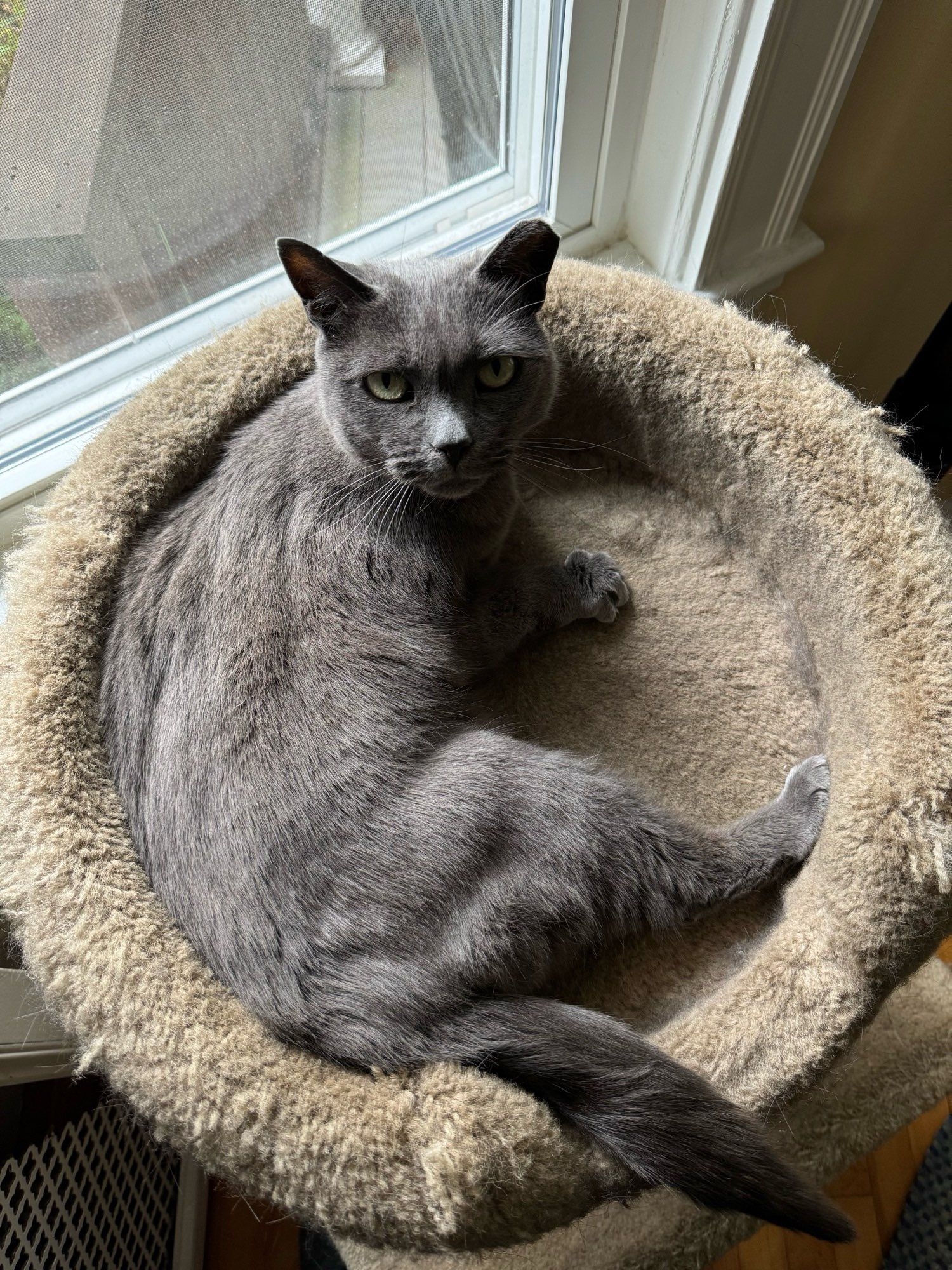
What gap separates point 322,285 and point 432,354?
148 millimetres

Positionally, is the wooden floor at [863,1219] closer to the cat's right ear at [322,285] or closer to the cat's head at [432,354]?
the cat's head at [432,354]

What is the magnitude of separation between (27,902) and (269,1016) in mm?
305

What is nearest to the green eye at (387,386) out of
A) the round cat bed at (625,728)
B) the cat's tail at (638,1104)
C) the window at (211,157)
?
the round cat bed at (625,728)

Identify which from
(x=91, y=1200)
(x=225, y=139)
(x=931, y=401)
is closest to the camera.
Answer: (x=91, y=1200)

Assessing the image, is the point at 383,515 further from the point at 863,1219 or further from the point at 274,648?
the point at 863,1219

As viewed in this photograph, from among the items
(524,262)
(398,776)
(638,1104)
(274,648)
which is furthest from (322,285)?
(638,1104)

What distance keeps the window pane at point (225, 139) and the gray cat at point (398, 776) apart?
410 mm

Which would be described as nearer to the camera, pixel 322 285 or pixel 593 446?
pixel 322 285

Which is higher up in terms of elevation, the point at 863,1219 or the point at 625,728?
the point at 625,728

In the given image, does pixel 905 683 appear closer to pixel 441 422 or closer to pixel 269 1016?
pixel 441 422

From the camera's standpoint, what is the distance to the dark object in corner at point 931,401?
5.26 ft

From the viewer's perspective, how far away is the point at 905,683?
106cm

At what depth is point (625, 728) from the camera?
4.40 feet

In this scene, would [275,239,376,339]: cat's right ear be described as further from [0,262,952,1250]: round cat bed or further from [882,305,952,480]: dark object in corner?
[882,305,952,480]: dark object in corner
